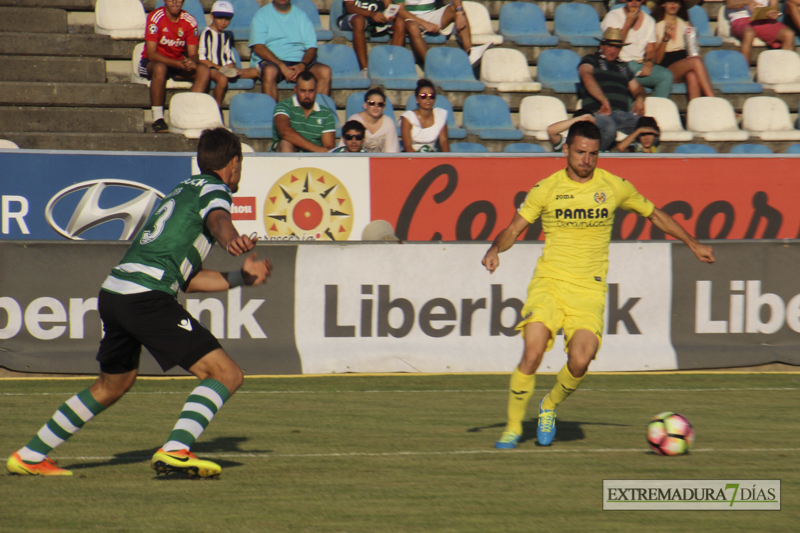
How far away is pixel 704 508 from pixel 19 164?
9.39 m

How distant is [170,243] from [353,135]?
7.25 metres

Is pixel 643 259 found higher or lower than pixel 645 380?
higher

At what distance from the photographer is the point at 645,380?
33.7ft


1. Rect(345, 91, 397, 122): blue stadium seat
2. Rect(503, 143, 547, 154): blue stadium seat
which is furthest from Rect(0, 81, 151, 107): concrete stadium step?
Rect(503, 143, 547, 154): blue stadium seat

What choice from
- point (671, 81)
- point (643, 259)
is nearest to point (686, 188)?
point (643, 259)

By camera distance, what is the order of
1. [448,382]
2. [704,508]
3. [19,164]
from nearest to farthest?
[704,508] < [448,382] < [19,164]

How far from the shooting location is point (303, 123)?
1321 cm

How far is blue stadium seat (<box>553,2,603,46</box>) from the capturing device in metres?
17.2

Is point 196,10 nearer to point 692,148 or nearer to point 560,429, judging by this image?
point 692,148

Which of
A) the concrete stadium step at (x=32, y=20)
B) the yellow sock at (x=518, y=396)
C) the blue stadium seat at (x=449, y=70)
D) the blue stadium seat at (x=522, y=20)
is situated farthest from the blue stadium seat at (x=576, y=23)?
the yellow sock at (x=518, y=396)

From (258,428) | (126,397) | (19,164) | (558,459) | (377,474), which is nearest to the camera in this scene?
(377,474)

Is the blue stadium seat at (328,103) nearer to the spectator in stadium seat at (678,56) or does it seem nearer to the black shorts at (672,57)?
the spectator in stadium seat at (678,56)

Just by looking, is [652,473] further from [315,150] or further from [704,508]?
[315,150]

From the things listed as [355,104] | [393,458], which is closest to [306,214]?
[355,104]
